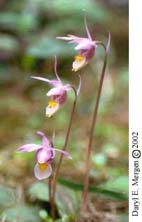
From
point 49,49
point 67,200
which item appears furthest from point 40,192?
point 49,49

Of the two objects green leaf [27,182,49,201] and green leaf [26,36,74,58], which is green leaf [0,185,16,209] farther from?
green leaf [26,36,74,58]

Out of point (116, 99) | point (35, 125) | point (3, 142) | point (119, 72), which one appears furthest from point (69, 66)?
point (3, 142)

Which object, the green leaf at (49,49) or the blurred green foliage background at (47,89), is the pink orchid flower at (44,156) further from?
the green leaf at (49,49)

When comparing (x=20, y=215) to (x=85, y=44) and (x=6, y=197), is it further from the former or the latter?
(x=85, y=44)

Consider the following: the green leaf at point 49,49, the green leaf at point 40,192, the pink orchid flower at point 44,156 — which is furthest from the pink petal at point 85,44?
the green leaf at point 49,49

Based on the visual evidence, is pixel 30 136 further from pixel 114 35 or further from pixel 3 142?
pixel 114 35

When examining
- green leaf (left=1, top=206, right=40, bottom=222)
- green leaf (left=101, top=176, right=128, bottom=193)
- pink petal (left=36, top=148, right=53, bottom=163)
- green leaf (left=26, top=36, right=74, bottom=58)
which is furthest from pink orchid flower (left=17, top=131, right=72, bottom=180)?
green leaf (left=26, top=36, right=74, bottom=58)
